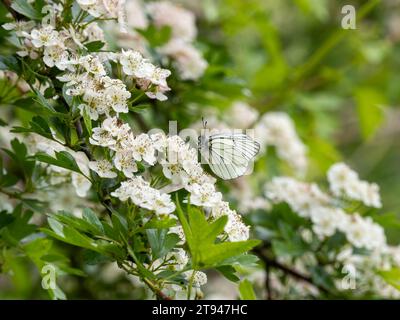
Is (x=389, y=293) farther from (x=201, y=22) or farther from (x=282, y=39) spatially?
(x=282, y=39)

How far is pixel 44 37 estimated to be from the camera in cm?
101

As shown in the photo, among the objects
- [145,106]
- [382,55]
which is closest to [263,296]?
[145,106]

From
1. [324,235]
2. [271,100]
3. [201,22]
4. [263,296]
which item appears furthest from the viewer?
[201,22]

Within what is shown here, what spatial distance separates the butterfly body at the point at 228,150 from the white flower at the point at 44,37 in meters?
0.31

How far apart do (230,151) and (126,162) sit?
11.3 inches

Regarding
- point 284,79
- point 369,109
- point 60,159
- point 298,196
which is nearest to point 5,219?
point 60,159

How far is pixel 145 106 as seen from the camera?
39.8 inches

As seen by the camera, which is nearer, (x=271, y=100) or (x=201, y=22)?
(x=271, y=100)

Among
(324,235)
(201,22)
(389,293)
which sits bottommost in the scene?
(389,293)

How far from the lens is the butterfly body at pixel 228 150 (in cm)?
115

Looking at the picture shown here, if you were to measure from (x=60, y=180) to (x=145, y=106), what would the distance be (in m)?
0.31

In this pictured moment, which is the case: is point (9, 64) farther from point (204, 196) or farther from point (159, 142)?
point (204, 196)

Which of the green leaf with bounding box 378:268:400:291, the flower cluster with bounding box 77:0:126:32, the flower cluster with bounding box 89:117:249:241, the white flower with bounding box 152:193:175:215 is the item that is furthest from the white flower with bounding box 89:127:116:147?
the green leaf with bounding box 378:268:400:291

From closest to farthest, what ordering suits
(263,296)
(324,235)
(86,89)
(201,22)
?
(86,89) → (324,235) → (263,296) → (201,22)
